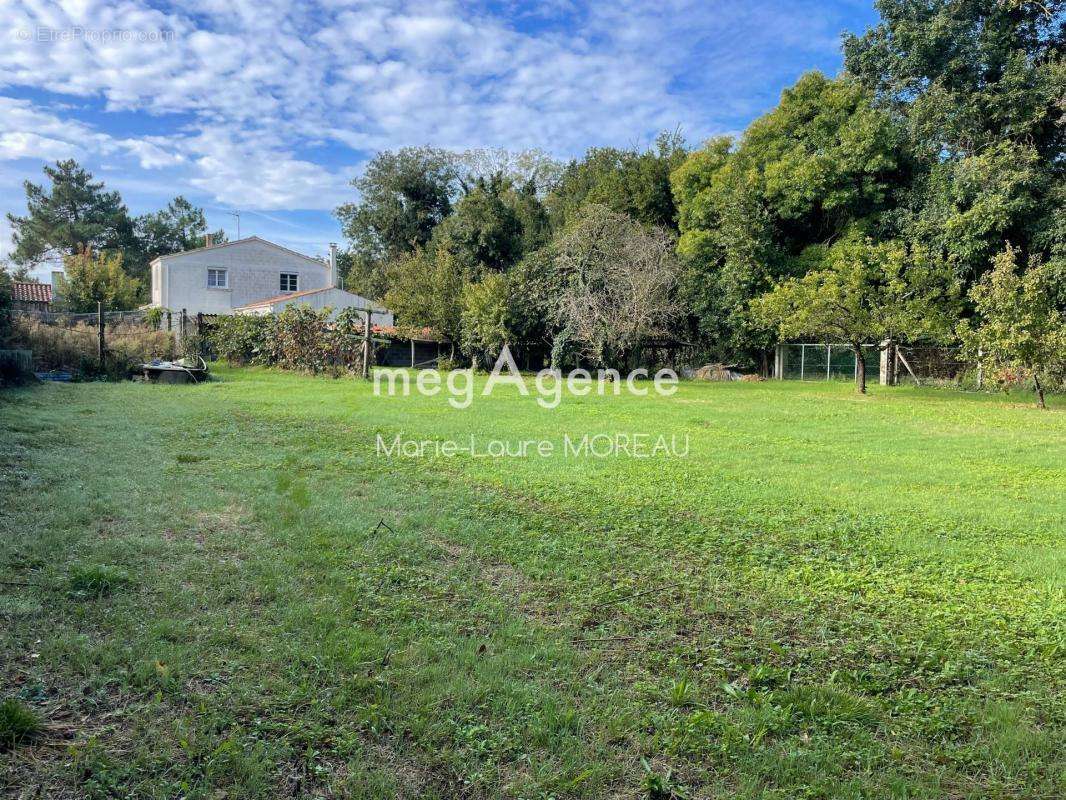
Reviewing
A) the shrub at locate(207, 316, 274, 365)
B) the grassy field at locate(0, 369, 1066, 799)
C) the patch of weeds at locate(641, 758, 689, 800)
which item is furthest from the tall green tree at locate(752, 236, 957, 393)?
the patch of weeds at locate(641, 758, 689, 800)

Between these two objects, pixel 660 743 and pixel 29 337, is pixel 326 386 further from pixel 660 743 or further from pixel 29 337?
pixel 660 743

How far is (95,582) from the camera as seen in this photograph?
3.34 meters

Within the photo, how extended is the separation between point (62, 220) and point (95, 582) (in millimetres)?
54508

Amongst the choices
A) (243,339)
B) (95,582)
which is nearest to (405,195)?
(243,339)

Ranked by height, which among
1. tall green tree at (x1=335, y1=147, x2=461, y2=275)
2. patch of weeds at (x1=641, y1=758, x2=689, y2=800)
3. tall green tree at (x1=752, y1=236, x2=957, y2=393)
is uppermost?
tall green tree at (x1=335, y1=147, x2=461, y2=275)

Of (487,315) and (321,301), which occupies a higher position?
(321,301)

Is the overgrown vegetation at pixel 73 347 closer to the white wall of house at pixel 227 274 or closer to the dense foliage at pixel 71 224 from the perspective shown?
the white wall of house at pixel 227 274

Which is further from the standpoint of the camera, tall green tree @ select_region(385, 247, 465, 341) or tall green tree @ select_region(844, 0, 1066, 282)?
tall green tree @ select_region(385, 247, 465, 341)

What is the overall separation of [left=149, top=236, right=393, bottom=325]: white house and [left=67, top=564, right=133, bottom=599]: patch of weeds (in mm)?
28113

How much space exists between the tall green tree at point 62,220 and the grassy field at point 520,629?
4842 cm

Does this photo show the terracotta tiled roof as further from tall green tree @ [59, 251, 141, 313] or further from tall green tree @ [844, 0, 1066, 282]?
tall green tree @ [844, 0, 1066, 282]

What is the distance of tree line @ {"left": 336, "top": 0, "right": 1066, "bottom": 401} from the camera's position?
1795cm

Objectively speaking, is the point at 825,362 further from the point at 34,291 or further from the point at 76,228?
the point at 76,228

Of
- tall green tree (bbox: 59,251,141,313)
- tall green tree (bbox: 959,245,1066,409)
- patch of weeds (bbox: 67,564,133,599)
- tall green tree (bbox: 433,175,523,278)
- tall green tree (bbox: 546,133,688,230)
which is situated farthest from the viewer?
tall green tree (bbox: 59,251,141,313)
